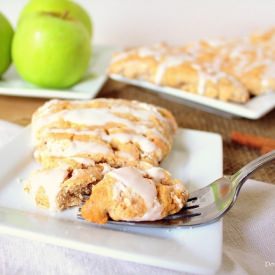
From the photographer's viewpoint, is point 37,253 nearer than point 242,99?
Yes

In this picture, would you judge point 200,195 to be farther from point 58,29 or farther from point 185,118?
point 58,29

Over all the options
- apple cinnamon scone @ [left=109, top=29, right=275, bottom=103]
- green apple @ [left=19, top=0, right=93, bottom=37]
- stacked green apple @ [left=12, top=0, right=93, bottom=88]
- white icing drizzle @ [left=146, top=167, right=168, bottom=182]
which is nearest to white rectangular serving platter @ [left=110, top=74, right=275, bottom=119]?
apple cinnamon scone @ [left=109, top=29, right=275, bottom=103]

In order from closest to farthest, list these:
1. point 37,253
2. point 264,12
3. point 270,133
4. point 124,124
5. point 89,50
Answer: point 37,253 < point 124,124 < point 270,133 < point 89,50 < point 264,12

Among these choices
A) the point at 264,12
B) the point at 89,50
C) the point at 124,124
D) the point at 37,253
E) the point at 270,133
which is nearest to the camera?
the point at 37,253

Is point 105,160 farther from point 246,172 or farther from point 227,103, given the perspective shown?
point 227,103

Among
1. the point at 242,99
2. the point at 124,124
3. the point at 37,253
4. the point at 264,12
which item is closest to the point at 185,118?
the point at 242,99

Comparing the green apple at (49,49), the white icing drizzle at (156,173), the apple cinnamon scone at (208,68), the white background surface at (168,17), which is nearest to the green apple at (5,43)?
the green apple at (49,49)

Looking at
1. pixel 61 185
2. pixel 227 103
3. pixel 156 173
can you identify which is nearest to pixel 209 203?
pixel 156 173

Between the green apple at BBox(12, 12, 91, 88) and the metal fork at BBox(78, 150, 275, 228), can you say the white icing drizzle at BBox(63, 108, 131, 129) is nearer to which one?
the metal fork at BBox(78, 150, 275, 228)

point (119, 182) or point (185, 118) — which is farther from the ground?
point (119, 182)
